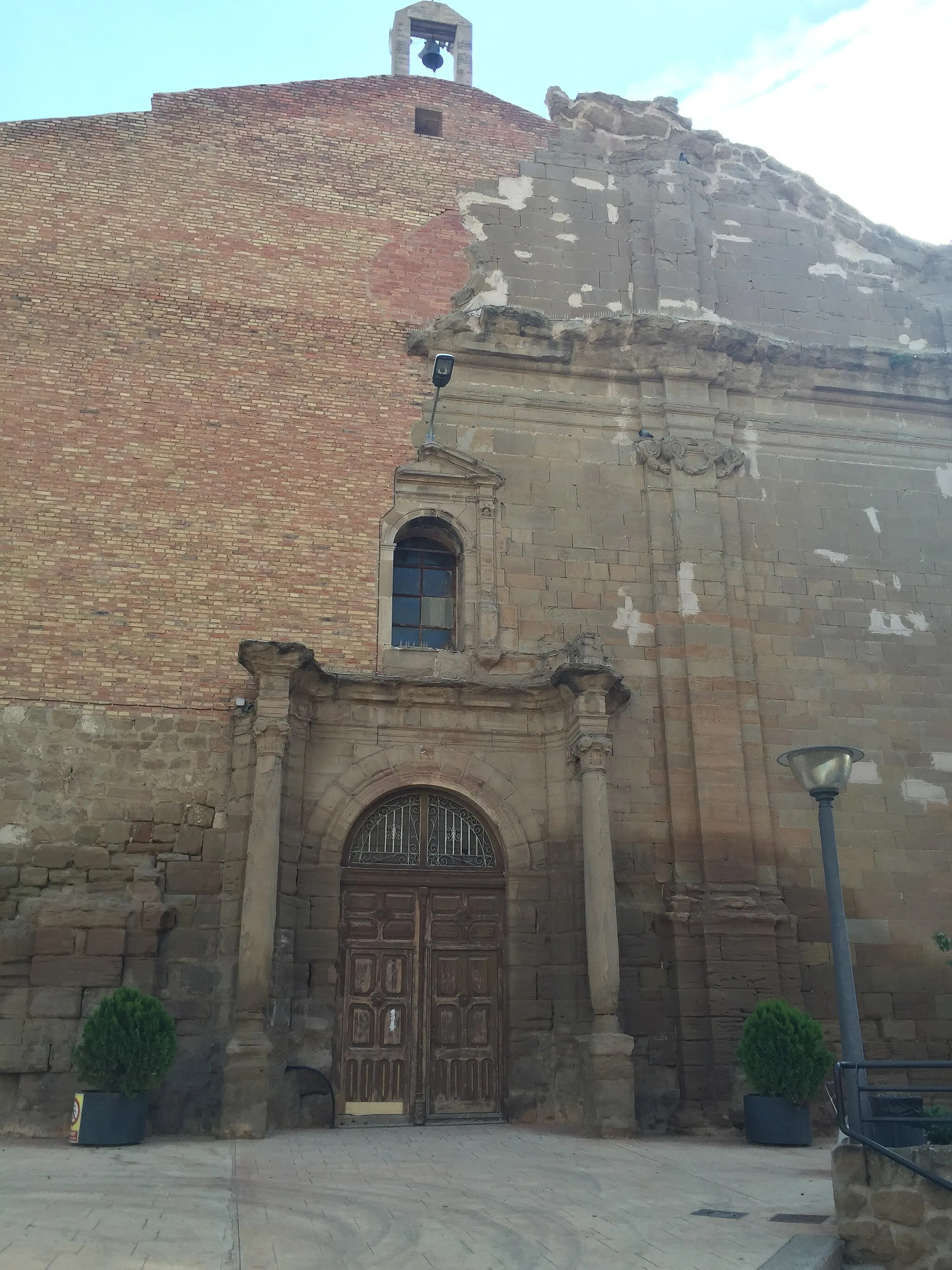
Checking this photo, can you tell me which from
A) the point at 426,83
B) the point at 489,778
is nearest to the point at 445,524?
the point at 489,778

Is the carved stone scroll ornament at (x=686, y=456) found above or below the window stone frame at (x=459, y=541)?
above

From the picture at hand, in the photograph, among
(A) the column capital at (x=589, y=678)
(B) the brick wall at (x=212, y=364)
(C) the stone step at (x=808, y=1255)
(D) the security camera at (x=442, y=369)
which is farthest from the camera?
(D) the security camera at (x=442, y=369)

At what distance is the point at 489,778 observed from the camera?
38.6ft

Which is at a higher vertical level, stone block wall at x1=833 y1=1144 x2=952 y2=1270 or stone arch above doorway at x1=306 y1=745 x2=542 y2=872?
stone arch above doorway at x1=306 y1=745 x2=542 y2=872

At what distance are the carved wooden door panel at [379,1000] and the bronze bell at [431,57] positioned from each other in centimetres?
1264

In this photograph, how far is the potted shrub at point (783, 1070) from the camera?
973cm

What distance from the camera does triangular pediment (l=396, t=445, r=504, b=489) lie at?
42.6 ft

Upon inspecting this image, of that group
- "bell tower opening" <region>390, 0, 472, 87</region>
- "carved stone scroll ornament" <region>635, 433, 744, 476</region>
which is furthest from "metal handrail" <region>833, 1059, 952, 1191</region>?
"bell tower opening" <region>390, 0, 472, 87</region>

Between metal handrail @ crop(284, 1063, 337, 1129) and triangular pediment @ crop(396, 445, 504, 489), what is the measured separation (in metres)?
6.64

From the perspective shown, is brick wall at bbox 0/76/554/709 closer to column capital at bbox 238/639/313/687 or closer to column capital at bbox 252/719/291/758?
column capital at bbox 238/639/313/687

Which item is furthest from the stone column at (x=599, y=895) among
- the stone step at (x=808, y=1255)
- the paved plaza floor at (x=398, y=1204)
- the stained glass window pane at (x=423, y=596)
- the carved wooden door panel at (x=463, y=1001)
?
the stone step at (x=808, y=1255)

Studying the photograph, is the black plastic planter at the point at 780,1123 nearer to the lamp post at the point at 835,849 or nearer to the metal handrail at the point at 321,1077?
the lamp post at the point at 835,849

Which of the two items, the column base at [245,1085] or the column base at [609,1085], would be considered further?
the column base at [609,1085]

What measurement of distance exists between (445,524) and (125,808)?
15.9ft
